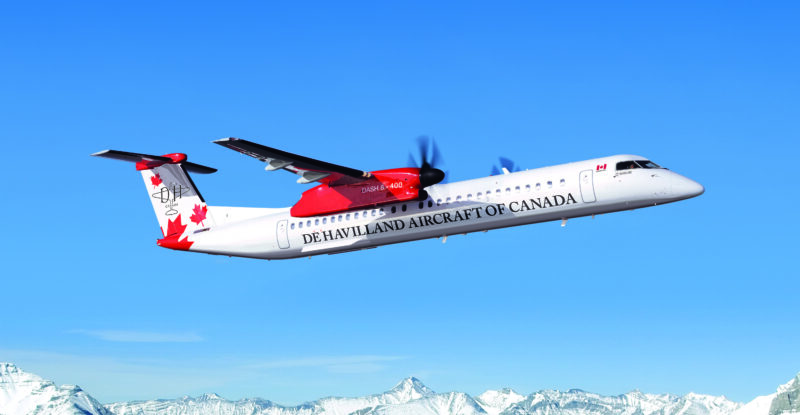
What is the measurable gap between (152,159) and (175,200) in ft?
9.91

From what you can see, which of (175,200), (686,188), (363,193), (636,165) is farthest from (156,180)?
(686,188)

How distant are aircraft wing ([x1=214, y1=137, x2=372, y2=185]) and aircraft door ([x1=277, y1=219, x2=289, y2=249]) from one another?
3.59m

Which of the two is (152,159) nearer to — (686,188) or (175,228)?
(175,228)

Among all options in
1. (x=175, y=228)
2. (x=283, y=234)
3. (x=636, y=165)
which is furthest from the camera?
(x=175, y=228)

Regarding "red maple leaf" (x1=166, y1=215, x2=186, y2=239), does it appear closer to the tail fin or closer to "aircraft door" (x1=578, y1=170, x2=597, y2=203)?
the tail fin

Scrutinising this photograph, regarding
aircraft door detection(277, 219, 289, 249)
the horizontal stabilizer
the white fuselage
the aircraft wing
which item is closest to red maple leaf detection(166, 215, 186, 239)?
the horizontal stabilizer

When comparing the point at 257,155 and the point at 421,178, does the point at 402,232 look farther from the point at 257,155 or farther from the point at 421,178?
the point at 257,155

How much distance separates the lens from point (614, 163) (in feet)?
117

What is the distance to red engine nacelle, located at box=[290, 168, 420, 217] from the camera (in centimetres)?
3750

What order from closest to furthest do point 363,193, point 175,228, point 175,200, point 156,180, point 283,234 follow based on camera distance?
point 363,193 < point 283,234 < point 175,228 < point 175,200 < point 156,180

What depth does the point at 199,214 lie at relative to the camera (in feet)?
Answer: 150

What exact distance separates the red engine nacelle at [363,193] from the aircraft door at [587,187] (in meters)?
6.83

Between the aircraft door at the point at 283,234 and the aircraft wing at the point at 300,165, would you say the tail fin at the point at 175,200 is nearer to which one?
the aircraft door at the point at 283,234

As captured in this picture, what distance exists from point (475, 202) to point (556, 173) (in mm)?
3657
